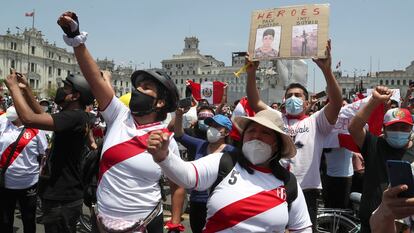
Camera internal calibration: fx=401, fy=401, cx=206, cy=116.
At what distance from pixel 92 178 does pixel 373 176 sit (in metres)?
2.48

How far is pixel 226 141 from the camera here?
424 cm

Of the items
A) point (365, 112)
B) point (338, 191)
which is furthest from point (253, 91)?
point (338, 191)

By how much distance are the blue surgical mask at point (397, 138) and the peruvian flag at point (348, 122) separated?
13.5 inches

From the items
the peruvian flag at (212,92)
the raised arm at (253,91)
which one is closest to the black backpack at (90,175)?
the raised arm at (253,91)

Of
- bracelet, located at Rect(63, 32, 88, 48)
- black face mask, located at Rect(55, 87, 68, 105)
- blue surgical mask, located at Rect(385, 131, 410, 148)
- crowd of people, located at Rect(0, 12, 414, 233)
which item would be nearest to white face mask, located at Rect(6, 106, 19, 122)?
crowd of people, located at Rect(0, 12, 414, 233)

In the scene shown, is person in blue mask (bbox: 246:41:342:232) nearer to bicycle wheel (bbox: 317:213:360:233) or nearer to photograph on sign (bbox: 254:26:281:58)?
photograph on sign (bbox: 254:26:281:58)

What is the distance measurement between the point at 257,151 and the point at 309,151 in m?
1.65

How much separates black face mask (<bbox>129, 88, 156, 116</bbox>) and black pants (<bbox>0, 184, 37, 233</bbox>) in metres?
2.34

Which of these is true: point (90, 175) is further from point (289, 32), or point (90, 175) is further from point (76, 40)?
point (289, 32)

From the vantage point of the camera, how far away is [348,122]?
427cm

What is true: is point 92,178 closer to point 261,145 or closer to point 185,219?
point 261,145

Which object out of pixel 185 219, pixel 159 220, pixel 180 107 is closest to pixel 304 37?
pixel 180 107

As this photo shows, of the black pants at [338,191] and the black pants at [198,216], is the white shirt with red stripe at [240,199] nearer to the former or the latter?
the black pants at [198,216]

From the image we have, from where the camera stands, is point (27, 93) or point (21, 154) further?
point (21, 154)
